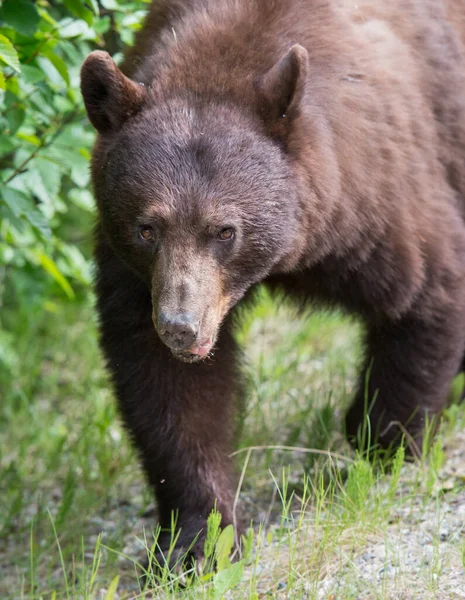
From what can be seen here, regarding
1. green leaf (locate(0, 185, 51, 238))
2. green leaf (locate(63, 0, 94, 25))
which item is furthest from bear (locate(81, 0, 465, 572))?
green leaf (locate(0, 185, 51, 238))

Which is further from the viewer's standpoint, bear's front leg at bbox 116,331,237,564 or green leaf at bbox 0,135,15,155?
green leaf at bbox 0,135,15,155

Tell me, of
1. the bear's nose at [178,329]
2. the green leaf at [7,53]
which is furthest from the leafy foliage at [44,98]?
the bear's nose at [178,329]

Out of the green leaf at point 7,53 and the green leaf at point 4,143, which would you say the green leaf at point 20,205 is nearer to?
the green leaf at point 4,143

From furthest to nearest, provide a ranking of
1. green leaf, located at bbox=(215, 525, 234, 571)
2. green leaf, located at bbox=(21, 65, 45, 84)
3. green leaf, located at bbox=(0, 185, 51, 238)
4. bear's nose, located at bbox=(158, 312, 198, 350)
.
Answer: green leaf, located at bbox=(0, 185, 51, 238) → green leaf, located at bbox=(21, 65, 45, 84) → green leaf, located at bbox=(215, 525, 234, 571) → bear's nose, located at bbox=(158, 312, 198, 350)

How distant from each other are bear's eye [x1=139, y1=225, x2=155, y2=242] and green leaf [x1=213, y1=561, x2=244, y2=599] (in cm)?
113

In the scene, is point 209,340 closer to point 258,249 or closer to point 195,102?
point 258,249

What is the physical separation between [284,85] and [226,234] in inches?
21.4

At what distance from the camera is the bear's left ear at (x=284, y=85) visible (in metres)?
3.39

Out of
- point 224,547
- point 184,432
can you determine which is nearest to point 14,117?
→ point 184,432

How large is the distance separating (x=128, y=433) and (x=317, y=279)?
1.01 metres

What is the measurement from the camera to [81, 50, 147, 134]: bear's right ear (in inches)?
137

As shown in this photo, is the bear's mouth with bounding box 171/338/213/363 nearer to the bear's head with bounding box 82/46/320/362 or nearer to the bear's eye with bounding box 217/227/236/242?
the bear's head with bounding box 82/46/320/362

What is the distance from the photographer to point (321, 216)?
12.2 feet

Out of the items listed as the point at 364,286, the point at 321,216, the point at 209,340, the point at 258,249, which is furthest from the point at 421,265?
the point at 209,340
